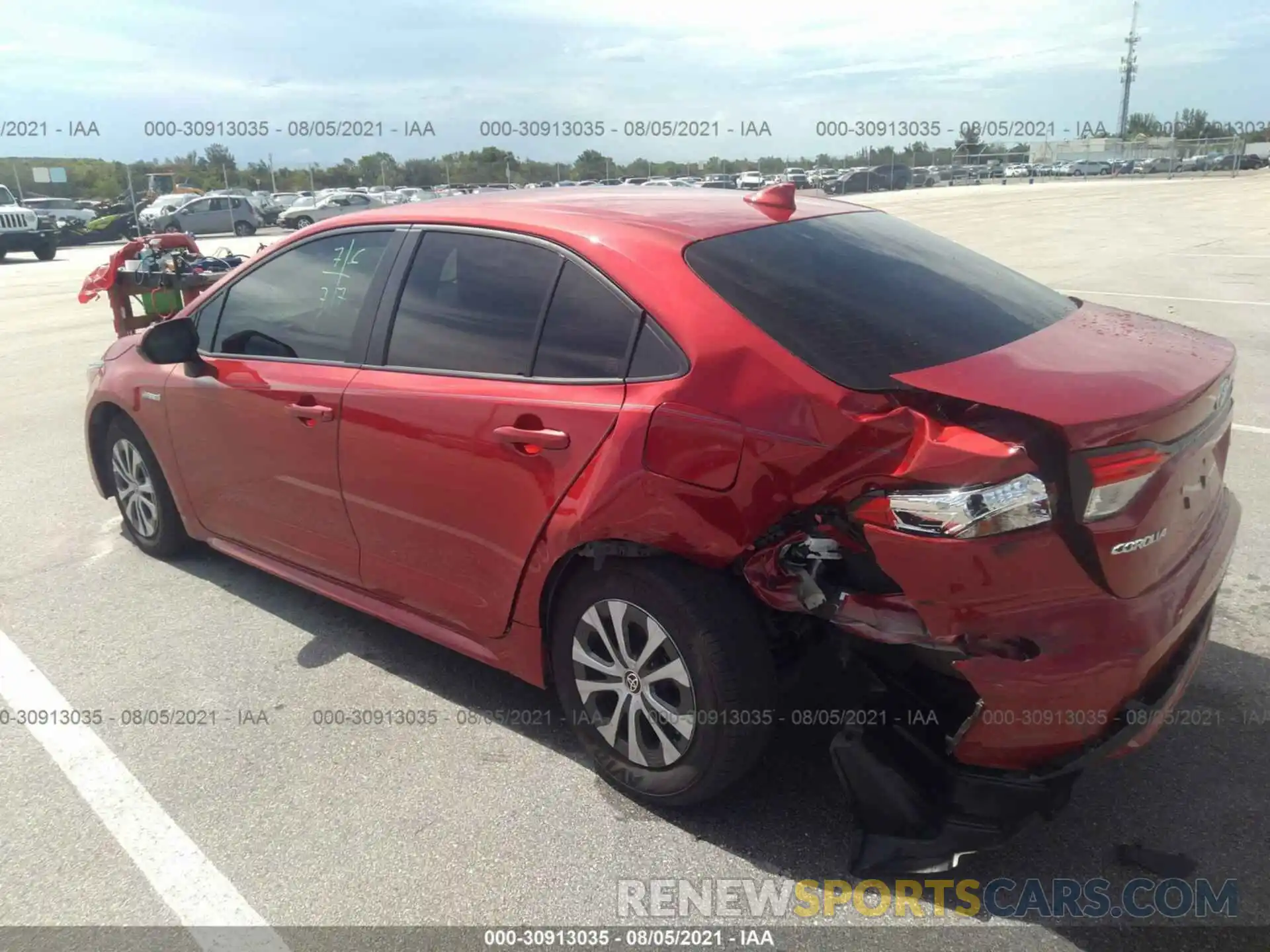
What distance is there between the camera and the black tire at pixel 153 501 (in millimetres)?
4621

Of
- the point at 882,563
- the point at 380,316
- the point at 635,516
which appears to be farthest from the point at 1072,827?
the point at 380,316

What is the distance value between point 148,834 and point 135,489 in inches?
94.5

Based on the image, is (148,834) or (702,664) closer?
(702,664)

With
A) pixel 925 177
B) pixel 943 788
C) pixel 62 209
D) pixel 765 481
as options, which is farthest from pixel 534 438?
pixel 925 177

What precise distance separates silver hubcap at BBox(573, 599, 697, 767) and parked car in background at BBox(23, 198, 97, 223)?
1411 inches

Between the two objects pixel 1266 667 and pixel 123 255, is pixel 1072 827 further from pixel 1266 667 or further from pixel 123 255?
pixel 123 255

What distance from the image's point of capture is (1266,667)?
11.3 feet

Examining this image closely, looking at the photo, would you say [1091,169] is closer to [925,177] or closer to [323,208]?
[925,177]

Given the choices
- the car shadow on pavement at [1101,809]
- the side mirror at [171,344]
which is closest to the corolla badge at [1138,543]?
the car shadow on pavement at [1101,809]

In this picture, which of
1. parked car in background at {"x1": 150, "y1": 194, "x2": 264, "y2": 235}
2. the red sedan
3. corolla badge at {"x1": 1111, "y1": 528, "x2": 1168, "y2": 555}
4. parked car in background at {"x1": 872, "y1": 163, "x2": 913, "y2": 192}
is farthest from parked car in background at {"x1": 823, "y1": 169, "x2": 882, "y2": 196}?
corolla badge at {"x1": 1111, "y1": 528, "x2": 1168, "y2": 555}

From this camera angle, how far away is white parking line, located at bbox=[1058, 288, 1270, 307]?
11109mm

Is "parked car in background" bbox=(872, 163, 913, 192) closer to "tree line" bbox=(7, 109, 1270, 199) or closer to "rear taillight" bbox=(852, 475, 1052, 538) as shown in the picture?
"tree line" bbox=(7, 109, 1270, 199)

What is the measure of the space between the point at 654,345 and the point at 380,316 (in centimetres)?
122

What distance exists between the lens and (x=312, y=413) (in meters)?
3.53
